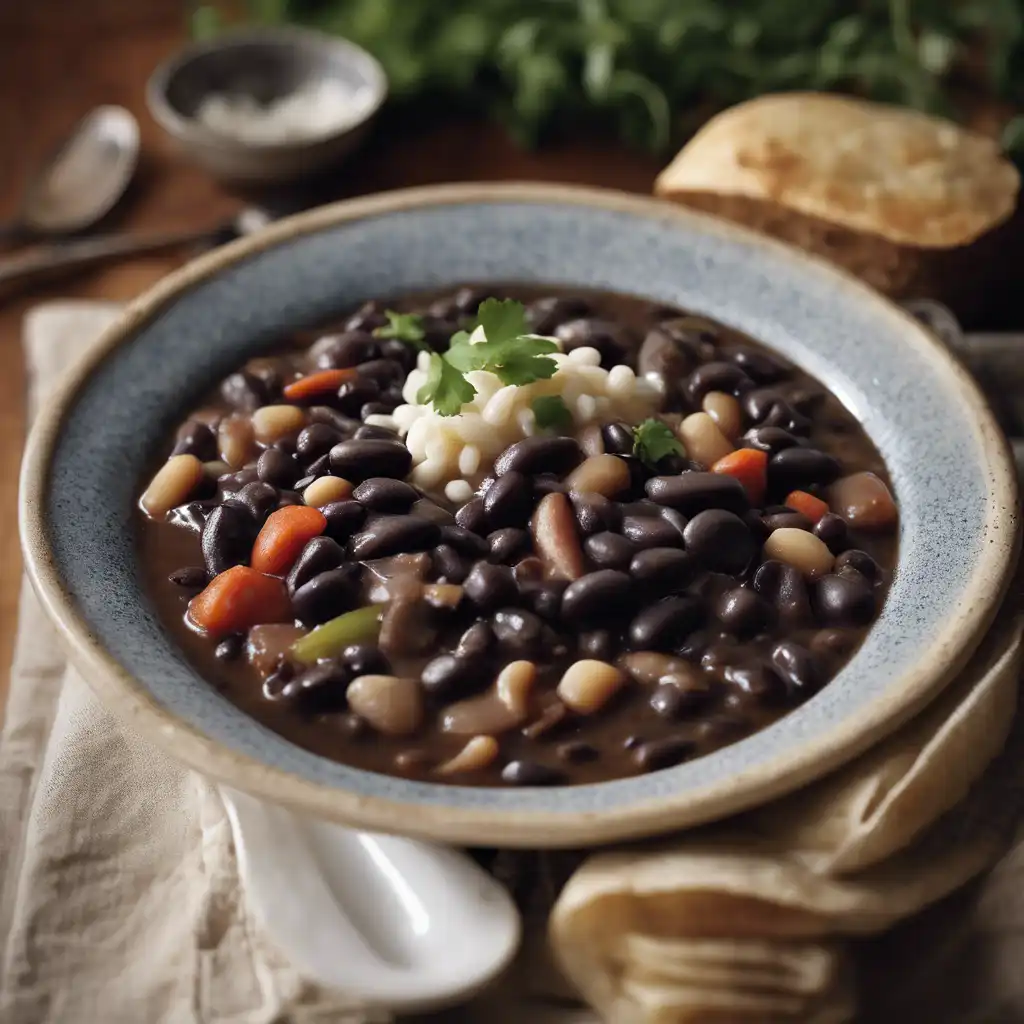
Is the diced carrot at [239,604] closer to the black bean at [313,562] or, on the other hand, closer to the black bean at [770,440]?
the black bean at [313,562]

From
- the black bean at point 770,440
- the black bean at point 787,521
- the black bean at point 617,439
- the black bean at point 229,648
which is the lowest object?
the black bean at point 229,648

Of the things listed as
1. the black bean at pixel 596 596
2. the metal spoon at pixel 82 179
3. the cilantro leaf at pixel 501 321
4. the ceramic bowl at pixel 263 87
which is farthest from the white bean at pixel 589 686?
the metal spoon at pixel 82 179

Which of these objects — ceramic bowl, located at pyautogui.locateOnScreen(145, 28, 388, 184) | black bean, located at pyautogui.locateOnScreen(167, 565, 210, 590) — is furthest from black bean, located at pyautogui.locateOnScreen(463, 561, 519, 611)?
ceramic bowl, located at pyautogui.locateOnScreen(145, 28, 388, 184)

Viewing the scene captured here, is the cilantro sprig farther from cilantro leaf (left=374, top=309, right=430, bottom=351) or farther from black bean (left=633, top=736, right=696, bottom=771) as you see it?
black bean (left=633, top=736, right=696, bottom=771)

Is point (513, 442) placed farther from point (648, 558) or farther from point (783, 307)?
point (783, 307)

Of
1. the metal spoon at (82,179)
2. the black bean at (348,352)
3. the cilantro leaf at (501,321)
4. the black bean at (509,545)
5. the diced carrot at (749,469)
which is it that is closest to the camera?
the black bean at (509,545)

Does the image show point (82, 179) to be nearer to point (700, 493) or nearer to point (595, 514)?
point (595, 514)
